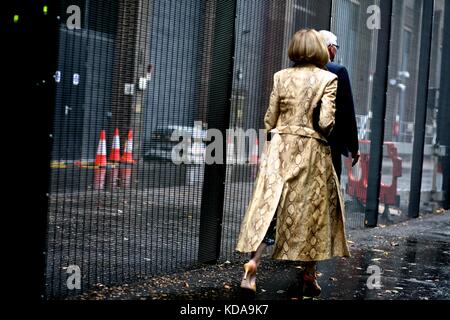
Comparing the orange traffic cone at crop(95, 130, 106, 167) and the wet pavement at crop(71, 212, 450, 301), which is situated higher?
the orange traffic cone at crop(95, 130, 106, 167)

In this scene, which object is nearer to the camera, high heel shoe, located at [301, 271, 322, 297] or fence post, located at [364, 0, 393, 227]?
high heel shoe, located at [301, 271, 322, 297]

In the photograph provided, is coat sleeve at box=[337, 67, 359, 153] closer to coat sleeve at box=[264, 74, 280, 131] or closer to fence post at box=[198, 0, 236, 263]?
coat sleeve at box=[264, 74, 280, 131]

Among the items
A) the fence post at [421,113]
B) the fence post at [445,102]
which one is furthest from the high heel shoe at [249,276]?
the fence post at [445,102]

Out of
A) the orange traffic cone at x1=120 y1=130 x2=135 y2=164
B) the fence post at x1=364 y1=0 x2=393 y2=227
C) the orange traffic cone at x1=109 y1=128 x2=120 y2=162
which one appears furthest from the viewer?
the fence post at x1=364 y1=0 x2=393 y2=227

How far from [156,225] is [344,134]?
1652mm

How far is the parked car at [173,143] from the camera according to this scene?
5.34m

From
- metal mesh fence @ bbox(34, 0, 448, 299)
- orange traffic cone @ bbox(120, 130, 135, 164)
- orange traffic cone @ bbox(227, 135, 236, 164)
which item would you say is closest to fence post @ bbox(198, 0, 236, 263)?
metal mesh fence @ bbox(34, 0, 448, 299)

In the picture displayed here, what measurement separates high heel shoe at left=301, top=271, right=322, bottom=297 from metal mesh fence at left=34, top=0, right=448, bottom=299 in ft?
3.71

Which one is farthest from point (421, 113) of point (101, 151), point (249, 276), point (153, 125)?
point (101, 151)

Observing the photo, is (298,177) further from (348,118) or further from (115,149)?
(115,149)

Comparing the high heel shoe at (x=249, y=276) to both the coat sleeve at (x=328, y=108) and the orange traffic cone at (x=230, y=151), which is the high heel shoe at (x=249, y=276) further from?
the orange traffic cone at (x=230, y=151)

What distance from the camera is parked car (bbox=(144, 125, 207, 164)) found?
5.34 meters

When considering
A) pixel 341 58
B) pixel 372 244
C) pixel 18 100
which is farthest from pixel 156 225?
pixel 341 58
